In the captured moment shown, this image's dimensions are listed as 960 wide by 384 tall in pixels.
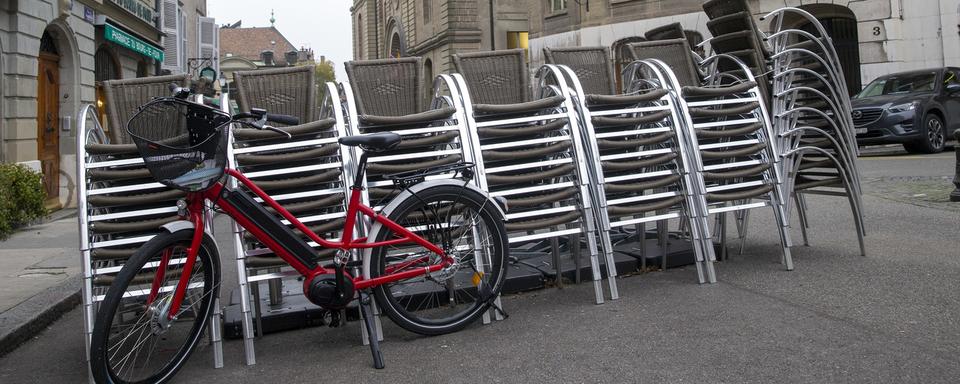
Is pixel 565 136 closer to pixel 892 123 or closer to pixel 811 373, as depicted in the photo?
pixel 811 373

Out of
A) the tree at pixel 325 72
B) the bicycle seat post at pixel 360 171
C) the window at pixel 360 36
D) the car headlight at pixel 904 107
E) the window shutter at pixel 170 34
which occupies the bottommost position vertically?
the bicycle seat post at pixel 360 171

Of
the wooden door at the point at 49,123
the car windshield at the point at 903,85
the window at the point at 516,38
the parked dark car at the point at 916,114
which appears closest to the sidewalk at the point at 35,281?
the wooden door at the point at 49,123

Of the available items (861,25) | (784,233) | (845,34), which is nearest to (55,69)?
(784,233)

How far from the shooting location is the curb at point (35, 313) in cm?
538

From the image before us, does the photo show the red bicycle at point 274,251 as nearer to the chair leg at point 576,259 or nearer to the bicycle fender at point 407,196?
the bicycle fender at point 407,196

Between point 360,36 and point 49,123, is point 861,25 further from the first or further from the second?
point 360,36

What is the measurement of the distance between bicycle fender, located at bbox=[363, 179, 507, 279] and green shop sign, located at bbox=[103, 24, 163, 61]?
16.4m

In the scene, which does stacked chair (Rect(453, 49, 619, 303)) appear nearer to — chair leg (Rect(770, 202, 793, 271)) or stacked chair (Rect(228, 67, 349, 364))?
stacked chair (Rect(228, 67, 349, 364))

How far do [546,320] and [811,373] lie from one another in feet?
5.47

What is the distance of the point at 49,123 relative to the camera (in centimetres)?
1630

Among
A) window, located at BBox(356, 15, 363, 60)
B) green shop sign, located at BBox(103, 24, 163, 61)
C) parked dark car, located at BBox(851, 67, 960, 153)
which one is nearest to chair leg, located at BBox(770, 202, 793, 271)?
parked dark car, located at BBox(851, 67, 960, 153)

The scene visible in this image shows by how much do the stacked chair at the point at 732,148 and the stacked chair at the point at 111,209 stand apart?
329cm

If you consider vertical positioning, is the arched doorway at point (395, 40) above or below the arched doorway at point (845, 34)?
above

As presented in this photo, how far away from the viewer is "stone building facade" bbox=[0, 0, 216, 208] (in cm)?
1404
